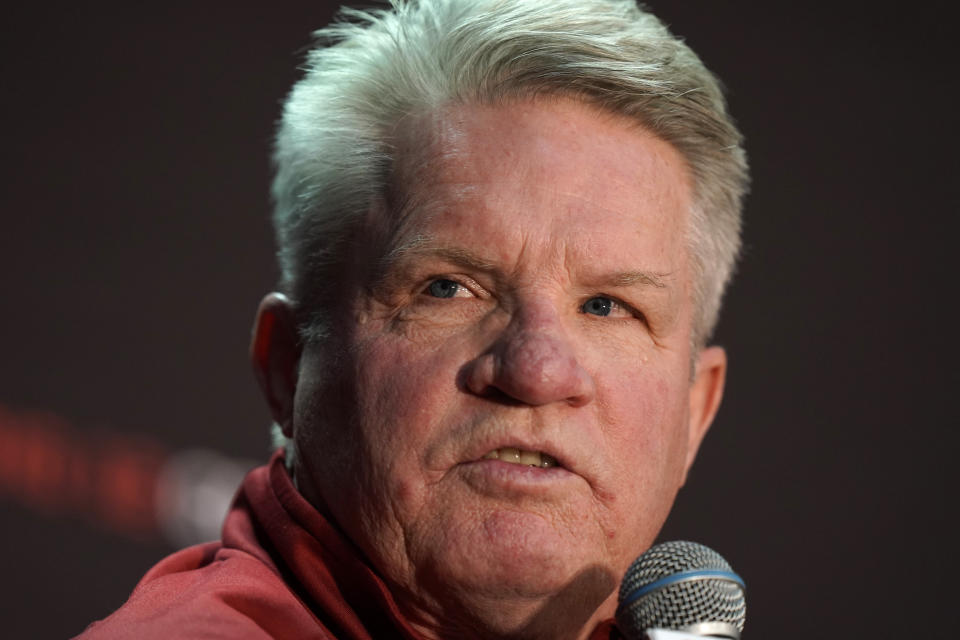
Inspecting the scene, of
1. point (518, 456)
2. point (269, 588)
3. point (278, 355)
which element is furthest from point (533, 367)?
point (278, 355)

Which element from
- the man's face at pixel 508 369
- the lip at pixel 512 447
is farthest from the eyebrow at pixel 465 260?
the lip at pixel 512 447

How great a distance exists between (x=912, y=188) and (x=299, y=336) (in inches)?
127

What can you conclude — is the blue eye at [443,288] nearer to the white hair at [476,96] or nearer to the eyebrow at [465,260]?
the eyebrow at [465,260]

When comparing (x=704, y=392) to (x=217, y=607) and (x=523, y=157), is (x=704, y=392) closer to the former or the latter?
(x=523, y=157)

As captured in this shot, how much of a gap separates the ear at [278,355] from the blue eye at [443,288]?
342 mm

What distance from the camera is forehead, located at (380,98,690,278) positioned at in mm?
1681

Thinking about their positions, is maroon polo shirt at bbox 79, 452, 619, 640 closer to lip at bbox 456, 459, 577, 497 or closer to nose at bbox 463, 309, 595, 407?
lip at bbox 456, 459, 577, 497

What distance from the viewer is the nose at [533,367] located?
5.08ft

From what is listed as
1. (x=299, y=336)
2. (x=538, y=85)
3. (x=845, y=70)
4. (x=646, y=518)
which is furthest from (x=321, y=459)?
(x=845, y=70)

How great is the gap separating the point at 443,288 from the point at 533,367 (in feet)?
0.81

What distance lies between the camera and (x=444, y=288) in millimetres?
1727

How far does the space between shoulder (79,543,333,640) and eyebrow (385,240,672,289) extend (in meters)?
0.51

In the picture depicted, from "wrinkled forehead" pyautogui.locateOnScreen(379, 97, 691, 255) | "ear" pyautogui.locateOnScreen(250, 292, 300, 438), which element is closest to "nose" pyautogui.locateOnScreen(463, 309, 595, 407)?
"wrinkled forehead" pyautogui.locateOnScreen(379, 97, 691, 255)

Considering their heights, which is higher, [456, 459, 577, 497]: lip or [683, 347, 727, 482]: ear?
[456, 459, 577, 497]: lip
